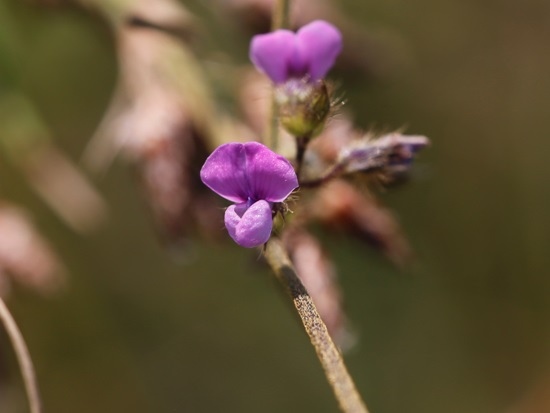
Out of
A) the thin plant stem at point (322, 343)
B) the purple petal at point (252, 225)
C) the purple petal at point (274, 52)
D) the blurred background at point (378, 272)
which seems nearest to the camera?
the thin plant stem at point (322, 343)

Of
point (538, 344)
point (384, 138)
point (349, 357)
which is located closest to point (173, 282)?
point (349, 357)

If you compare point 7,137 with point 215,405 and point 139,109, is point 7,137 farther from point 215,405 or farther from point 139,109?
point 215,405

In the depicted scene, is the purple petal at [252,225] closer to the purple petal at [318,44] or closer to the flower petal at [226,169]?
the flower petal at [226,169]

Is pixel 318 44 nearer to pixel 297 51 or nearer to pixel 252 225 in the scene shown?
pixel 297 51

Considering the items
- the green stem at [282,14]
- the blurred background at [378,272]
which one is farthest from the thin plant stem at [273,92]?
the blurred background at [378,272]

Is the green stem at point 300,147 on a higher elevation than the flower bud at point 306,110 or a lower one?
lower

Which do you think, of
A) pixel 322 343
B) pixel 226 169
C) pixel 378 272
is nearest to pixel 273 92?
pixel 226 169

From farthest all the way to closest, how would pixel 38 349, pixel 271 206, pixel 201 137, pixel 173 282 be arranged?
pixel 173 282
pixel 38 349
pixel 201 137
pixel 271 206
